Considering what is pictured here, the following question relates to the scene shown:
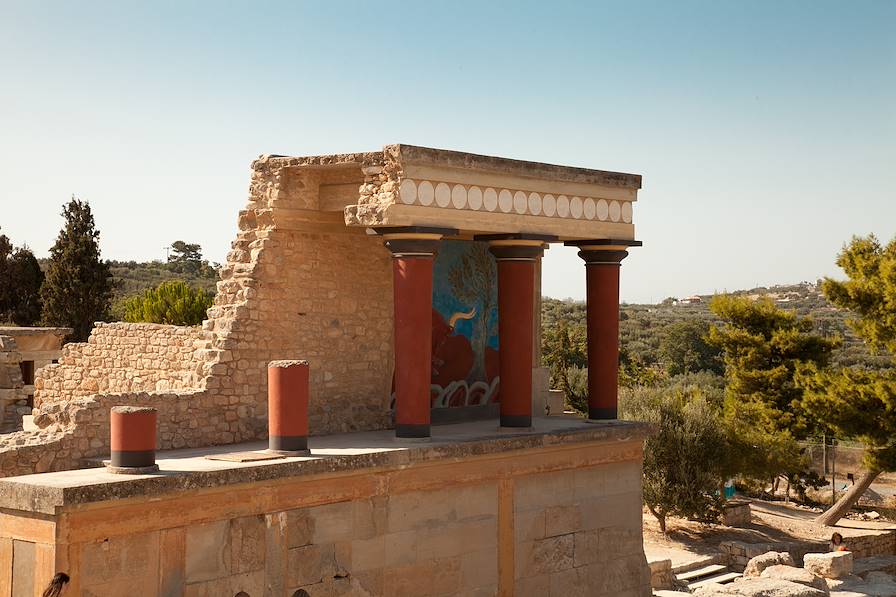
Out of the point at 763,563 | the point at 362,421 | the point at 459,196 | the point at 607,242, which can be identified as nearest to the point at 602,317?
the point at 607,242

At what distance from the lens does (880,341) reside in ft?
85.0

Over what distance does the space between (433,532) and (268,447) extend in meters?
1.90

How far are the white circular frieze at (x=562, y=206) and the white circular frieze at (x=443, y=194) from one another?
1.81 metres

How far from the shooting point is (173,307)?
25641mm

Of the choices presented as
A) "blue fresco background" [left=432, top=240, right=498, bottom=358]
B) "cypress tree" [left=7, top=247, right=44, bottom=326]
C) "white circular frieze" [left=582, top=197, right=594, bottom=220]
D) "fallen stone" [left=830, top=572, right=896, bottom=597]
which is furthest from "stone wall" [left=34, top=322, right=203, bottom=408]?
"cypress tree" [left=7, top=247, right=44, bottom=326]

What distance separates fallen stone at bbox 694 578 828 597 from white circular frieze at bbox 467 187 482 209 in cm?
736

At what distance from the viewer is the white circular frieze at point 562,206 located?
13.4m

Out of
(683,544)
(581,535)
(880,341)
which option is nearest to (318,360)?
(581,535)

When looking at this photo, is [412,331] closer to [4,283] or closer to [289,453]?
[289,453]

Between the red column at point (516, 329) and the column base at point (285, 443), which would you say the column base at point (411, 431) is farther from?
the column base at point (285, 443)

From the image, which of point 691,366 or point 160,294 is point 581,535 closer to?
point 160,294

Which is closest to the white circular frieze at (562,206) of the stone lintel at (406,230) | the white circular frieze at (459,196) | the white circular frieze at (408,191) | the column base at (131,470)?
the white circular frieze at (459,196)

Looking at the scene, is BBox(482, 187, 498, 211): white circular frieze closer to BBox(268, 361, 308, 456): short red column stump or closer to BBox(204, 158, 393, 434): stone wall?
BBox(204, 158, 393, 434): stone wall

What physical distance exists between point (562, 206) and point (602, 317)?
1.72 metres
